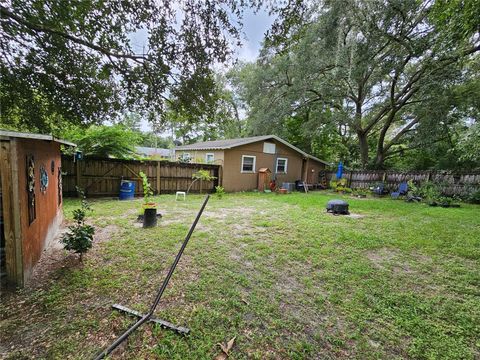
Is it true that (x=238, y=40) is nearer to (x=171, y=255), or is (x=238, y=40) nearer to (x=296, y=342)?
(x=171, y=255)

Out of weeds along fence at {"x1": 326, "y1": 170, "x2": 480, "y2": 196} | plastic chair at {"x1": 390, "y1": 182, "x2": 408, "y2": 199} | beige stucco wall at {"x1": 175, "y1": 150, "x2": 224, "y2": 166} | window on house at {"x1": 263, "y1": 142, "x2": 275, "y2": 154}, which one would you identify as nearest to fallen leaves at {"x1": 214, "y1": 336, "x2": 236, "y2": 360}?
beige stucco wall at {"x1": 175, "y1": 150, "x2": 224, "y2": 166}

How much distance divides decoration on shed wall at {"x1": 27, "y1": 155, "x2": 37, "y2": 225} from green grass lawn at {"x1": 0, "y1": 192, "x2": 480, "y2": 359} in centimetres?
75

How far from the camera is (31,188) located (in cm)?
254

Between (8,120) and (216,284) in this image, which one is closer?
(216,284)

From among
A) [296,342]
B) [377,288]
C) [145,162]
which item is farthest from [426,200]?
[145,162]

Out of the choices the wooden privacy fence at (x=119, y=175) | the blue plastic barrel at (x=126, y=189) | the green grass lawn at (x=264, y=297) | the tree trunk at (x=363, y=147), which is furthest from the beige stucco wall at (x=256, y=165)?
the green grass lawn at (x=264, y=297)

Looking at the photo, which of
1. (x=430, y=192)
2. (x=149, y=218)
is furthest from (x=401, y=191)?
(x=149, y=218)

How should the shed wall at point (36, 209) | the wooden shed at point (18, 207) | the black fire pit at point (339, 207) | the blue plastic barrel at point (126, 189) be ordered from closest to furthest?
the wooden shed at point (18, 207) → the shed wall at point (36, 209) → the black fire pit at point (339, 207) → the blue plastic barrel at point (126, 189)

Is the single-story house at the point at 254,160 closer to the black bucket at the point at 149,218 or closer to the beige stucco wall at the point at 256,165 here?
the beige stucco wall at the point at 256,165

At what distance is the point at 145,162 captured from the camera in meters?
8.60

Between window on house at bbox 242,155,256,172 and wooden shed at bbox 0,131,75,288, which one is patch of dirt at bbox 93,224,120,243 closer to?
wooden shed at bbox 0,131,75,288

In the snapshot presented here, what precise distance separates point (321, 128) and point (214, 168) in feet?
27.1

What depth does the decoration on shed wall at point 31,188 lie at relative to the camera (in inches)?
96.6

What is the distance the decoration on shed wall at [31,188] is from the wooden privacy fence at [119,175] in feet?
15.6
